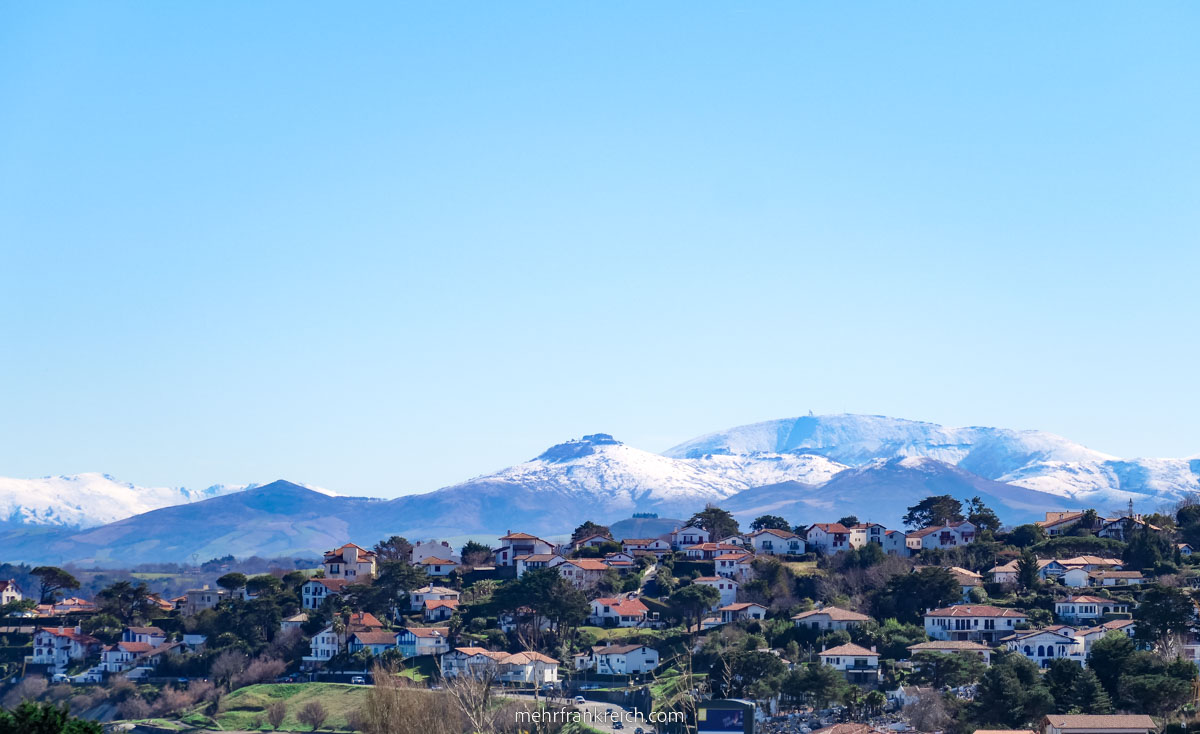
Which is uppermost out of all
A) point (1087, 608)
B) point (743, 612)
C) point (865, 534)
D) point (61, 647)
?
point (865, 534)

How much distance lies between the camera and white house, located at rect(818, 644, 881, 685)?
63.9 metres

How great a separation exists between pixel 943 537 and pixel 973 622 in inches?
842

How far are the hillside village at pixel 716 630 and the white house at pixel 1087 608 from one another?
0.40 feet

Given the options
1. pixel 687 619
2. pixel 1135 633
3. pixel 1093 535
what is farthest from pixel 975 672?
pixel 1093 535

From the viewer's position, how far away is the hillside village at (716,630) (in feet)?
190

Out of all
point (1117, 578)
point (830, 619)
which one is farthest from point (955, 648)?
point (1117, 578)

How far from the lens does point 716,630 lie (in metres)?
73.4

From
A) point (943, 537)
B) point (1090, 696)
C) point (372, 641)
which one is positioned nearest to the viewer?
point (1090, 696)

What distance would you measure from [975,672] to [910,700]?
3114 mm

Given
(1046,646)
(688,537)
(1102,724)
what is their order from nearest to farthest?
(1102,724)
(1046,646)
(688,537)

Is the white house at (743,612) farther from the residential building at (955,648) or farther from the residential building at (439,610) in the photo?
the residential building at (439,610)

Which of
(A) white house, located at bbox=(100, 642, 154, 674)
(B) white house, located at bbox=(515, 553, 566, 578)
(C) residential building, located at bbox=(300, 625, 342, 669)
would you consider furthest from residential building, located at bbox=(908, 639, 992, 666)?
(A) white house, located at bbox=(100, 642, 154, 674)

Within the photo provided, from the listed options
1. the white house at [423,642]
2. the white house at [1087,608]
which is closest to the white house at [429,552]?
the white house at [423,642]

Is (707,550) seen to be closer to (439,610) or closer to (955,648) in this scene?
→ (439,610)
